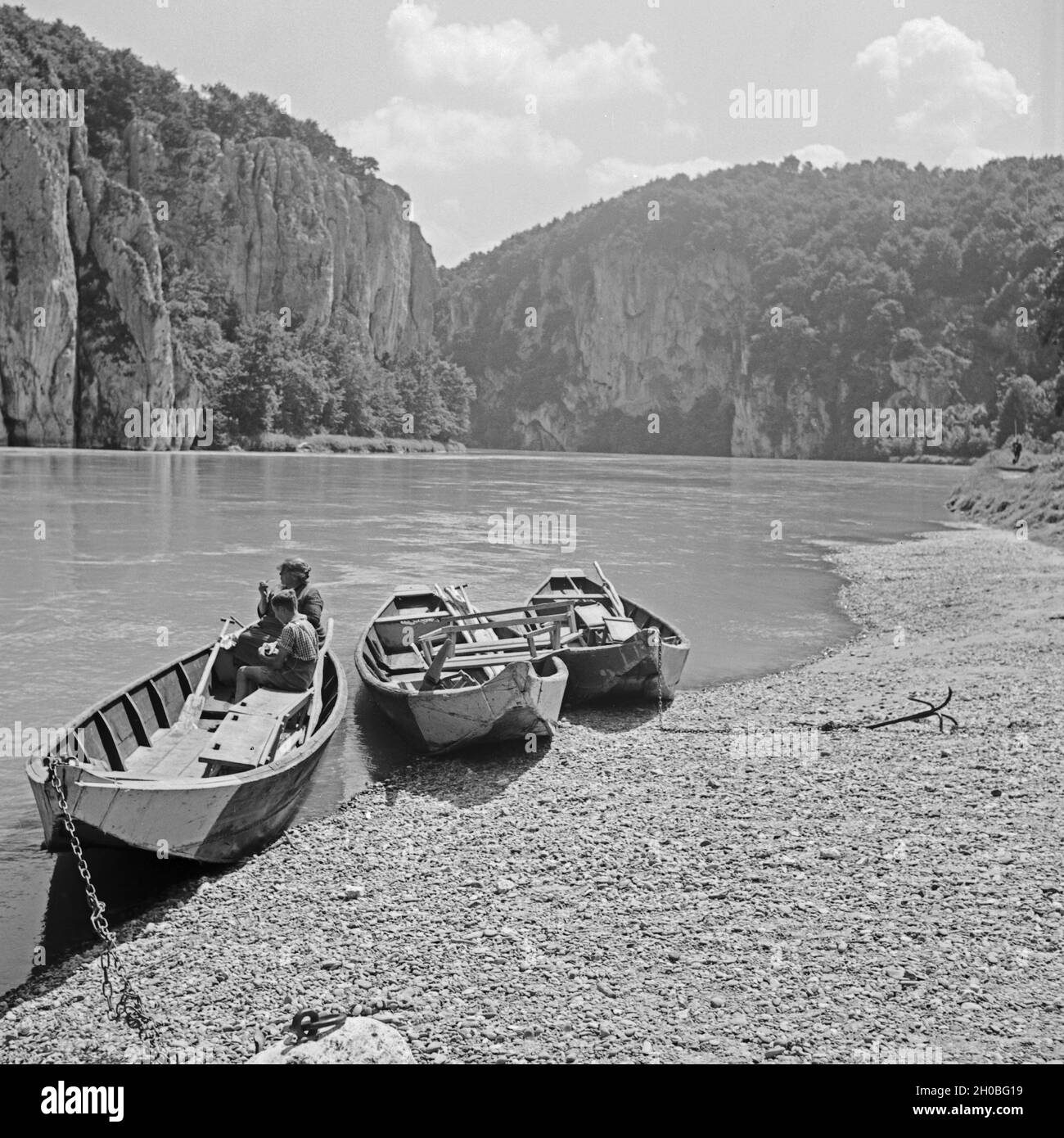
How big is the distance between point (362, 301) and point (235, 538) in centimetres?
11232

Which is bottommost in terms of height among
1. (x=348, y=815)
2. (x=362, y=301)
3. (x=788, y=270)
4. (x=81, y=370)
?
(x=348, y=815)

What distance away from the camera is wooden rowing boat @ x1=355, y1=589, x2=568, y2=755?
1034cm

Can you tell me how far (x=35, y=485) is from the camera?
43312 millimetres

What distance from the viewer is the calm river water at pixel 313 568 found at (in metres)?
9.59

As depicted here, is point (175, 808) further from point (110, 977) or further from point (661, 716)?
point (661, 716)

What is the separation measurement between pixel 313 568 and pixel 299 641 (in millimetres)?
14394

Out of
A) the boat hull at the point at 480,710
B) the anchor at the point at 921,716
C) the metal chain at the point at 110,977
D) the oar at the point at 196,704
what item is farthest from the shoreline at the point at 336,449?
the metal chain at the point at 110,977

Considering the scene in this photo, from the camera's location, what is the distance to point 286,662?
10.6m

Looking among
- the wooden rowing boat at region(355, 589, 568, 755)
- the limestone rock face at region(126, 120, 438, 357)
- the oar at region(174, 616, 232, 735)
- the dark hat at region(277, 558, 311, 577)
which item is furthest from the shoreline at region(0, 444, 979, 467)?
the oar at region(174, 616, 232, 735)

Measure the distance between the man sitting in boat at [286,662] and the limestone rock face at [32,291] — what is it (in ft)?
245

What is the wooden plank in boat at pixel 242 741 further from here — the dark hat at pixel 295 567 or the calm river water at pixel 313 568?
the dark hat at pixel 295 567

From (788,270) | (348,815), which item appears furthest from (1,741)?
(788,270)

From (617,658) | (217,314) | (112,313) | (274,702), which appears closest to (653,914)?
(274,702)
